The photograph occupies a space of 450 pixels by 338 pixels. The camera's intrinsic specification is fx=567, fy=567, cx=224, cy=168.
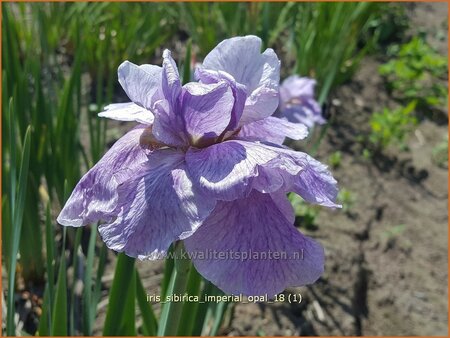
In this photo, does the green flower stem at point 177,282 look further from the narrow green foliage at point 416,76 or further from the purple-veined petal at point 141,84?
the narrow green foliage at point 416,76

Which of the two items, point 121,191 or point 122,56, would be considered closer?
point 121,191

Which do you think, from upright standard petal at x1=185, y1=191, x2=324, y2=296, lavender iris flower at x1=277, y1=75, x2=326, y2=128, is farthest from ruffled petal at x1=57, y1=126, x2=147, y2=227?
lavender iris flower at x1=277, y1=75, x2=326, y2=128

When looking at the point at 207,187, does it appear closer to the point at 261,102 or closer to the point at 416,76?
the point at 261,102

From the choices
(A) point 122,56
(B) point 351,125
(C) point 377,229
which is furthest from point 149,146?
(B) point 351,125

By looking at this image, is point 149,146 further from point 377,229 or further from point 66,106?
point 377,229

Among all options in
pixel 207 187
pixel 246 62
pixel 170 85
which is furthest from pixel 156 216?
pixel 246 62

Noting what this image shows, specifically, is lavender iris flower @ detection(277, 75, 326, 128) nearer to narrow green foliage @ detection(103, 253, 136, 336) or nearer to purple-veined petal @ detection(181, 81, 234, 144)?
narrow green foliage @ detection(103, 253, 136, 336)
